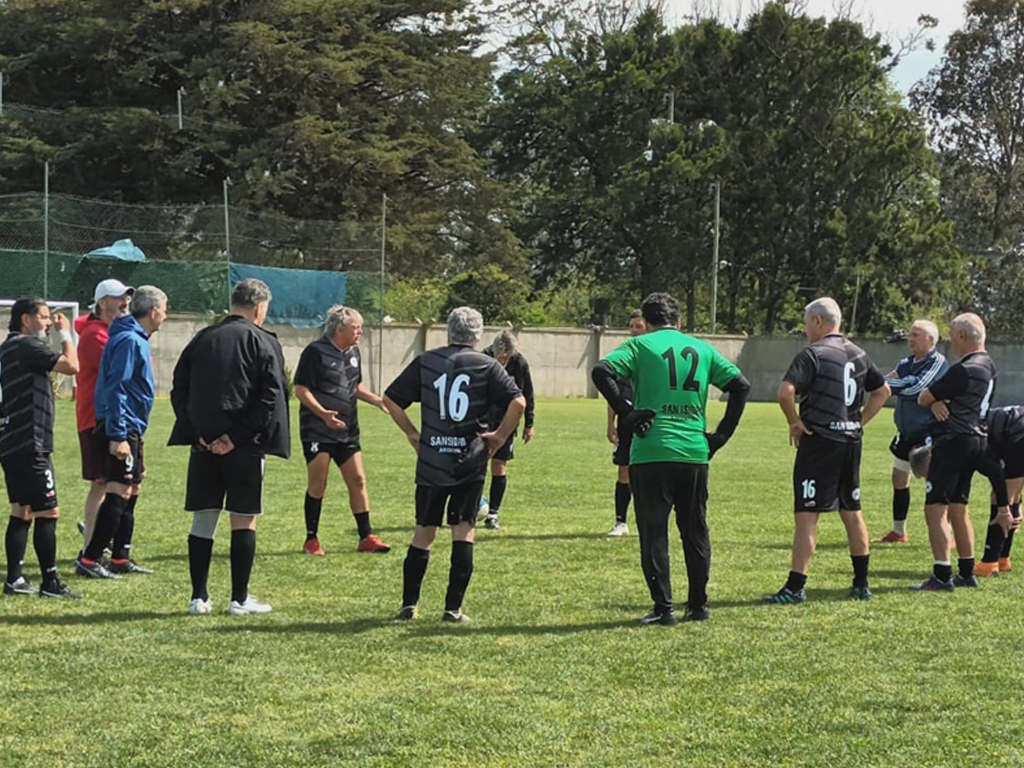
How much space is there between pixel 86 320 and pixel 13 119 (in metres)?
37.2

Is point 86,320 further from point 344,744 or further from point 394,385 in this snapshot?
point 344,744

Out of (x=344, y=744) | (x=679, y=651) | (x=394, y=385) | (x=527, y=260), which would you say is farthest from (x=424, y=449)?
(x=527, y=260)

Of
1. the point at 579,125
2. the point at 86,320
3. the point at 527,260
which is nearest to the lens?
the point at 86,320

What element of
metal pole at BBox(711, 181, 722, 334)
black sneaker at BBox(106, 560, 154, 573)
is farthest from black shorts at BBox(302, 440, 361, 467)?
metal pole at BBox(711, 181, 722, 334)

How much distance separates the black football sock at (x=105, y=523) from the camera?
8477mm

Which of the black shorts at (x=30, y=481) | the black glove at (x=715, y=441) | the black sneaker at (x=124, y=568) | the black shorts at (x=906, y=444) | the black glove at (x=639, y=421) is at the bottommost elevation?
the black sneaker at (x=124, y=568)

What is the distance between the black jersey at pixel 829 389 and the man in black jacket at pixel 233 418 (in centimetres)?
320

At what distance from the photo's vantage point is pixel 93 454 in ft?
28.8

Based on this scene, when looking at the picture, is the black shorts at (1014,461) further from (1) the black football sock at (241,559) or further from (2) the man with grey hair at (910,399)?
(1) the black football sock at (241,559)

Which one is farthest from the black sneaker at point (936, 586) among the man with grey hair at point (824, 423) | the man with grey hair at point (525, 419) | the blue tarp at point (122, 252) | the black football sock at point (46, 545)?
the blue tarp at point (122, 252)

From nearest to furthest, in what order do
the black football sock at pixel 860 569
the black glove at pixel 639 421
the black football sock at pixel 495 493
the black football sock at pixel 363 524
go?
the black glove at pixel 639 421, the black football sock at pixel 860 569, the black football sock at pixel 363 524, the black football sock at pixel 495 493

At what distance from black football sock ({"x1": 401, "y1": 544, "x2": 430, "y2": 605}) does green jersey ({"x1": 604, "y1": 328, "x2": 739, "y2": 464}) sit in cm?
137

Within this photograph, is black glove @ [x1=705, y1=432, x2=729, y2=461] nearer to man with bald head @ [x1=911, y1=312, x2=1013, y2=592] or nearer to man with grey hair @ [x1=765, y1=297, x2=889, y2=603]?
man with grey hair @ [x1=765, y1=297, x2=889, y2=603]

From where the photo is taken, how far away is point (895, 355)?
45.2 meters
